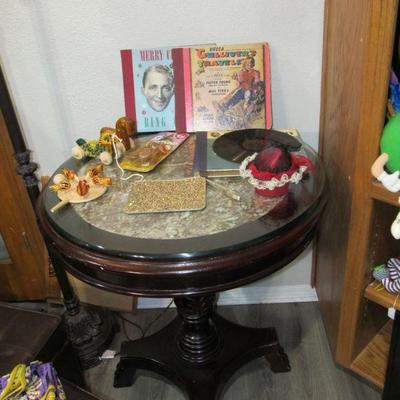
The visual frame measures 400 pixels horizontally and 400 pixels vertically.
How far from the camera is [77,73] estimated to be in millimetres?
1324

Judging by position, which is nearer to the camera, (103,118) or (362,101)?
(362,101)

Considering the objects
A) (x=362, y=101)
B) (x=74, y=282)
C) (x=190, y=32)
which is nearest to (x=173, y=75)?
(x=190, y=32)

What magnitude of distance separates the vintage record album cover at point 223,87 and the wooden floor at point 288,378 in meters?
0.78

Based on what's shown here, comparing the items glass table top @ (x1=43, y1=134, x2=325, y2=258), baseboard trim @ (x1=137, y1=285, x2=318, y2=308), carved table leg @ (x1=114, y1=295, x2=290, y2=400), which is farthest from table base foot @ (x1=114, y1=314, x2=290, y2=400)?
glass table top @ (x1=43, y1=134, x2=325, y2=258)

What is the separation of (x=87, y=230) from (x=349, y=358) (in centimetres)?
87

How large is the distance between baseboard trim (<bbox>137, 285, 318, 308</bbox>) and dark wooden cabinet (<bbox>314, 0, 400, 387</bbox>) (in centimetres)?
20

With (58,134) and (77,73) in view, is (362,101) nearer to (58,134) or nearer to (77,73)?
(77,73)

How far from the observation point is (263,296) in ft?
5.61

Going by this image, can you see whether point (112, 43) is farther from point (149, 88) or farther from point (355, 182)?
point (355, 182)

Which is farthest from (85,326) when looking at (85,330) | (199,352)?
(199,352)

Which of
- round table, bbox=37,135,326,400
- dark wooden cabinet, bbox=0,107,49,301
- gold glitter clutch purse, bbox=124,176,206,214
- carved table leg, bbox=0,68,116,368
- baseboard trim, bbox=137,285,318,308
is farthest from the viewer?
baseboard trim, bbox=137,285,318,308

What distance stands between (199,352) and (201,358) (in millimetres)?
20

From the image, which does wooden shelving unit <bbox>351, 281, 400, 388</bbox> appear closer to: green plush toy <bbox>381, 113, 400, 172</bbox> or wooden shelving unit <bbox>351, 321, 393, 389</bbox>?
wooden shelving unit <bbox>351, 321, 393, 389</bbox>

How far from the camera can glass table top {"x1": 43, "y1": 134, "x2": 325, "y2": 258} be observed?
32.2 inches
